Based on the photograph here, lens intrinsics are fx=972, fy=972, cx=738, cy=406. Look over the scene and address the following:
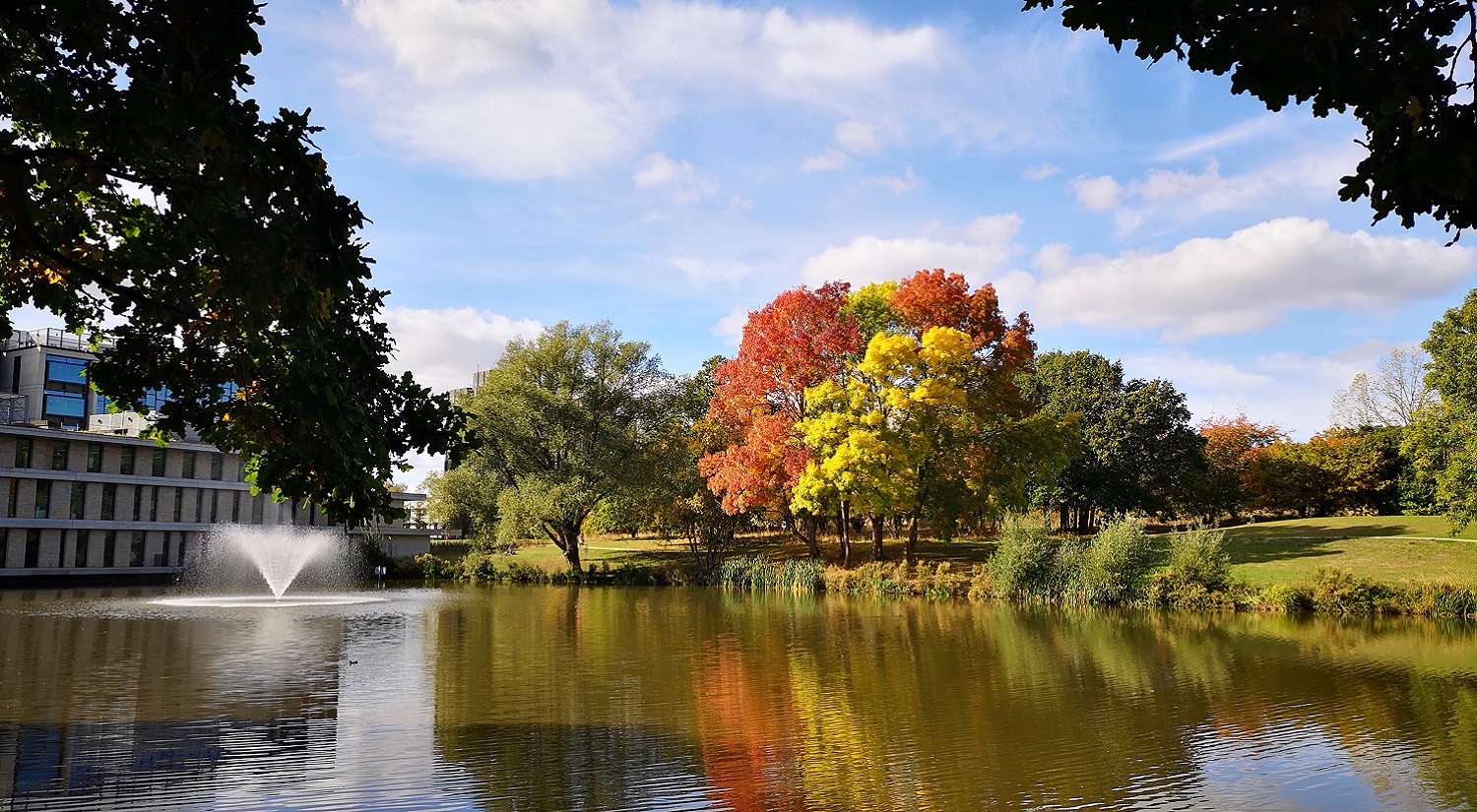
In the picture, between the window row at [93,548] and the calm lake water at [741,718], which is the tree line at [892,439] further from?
the window row at [93,548]

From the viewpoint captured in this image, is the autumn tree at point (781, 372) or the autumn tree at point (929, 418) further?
the autumn tree at point (781, 372)

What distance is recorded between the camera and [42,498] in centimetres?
4747

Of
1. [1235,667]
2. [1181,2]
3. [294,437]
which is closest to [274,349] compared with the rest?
[294,437]

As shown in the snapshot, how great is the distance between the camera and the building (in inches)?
1838

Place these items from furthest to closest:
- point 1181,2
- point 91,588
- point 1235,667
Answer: point 91,588, point 1235,667, point 1181,2

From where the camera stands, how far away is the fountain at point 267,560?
45.7m

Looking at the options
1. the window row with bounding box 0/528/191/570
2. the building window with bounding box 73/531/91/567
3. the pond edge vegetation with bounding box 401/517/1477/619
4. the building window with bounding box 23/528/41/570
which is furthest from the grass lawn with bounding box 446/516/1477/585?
the building window with bounding box 23/528/41/570

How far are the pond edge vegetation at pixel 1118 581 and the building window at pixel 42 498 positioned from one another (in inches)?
1379

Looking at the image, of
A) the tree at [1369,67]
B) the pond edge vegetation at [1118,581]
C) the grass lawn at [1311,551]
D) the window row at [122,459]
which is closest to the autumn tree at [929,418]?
the pond edge vegetation at [1118,581]

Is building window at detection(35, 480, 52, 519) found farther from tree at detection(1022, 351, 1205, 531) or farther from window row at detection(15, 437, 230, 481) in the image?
tree at detection(1022, 351, 1205, 531)

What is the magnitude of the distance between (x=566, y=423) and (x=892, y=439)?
677 inches

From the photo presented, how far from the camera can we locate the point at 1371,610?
86.0 ft

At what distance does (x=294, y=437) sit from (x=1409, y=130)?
27.7 ft

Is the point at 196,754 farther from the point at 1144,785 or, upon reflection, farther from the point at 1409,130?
the point at 1409,130
